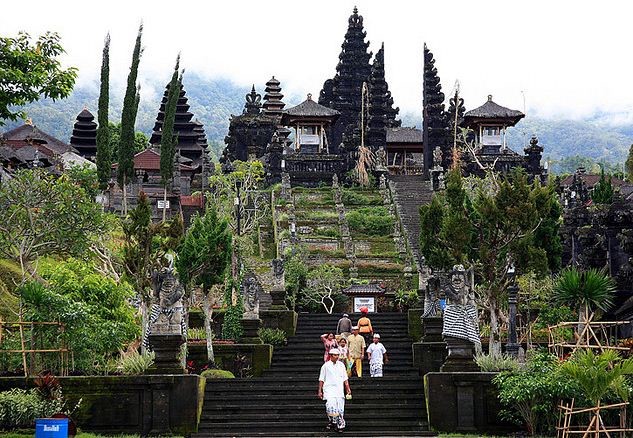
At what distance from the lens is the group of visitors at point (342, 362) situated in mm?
19250

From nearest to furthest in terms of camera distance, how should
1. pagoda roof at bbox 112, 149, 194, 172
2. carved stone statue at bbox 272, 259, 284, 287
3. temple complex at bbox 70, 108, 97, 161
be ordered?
carved stone statue at bbox 272, 259, 284, 287 → pagoda roof at bbox 112, 149, 194, 172 → temple complex at bbox 70, 108, 97, 161

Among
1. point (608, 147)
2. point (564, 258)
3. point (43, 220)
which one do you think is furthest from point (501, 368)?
point (608, 147)

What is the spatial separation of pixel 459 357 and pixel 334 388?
264 cm

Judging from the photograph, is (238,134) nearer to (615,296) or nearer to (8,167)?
(8,167)

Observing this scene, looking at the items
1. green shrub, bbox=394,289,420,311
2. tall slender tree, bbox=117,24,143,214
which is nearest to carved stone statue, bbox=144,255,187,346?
green shrub, bbox=394,289,420,311

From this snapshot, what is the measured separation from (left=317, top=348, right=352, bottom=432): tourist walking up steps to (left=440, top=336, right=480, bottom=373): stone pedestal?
6.59 ft

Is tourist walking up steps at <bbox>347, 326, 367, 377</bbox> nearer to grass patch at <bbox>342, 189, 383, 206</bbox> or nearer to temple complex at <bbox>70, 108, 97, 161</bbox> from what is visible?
grass patch at <bbox>342, 189, 383, 206</bbox>

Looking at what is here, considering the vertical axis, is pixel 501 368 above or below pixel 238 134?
below

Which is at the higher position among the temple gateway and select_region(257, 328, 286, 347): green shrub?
the temple gateway

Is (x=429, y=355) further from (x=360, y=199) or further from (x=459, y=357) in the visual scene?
(x=360, y=199)

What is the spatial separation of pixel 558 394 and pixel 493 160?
46381 millimetres

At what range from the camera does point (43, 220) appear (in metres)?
31.6

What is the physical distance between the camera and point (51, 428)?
17.2 m

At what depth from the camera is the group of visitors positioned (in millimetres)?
19250
